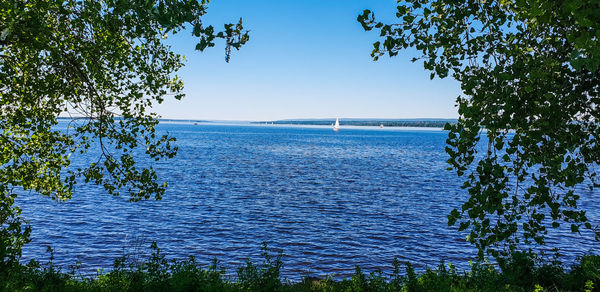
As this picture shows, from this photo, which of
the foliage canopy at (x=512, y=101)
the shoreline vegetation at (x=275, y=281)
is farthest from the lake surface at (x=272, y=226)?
the foliage canopy at (x=512, y=101)

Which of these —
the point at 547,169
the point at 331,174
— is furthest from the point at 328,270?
the point at 331,174

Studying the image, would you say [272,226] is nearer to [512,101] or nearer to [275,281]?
[275,281]

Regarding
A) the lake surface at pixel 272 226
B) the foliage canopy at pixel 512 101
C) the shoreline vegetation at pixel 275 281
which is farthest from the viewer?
the lake surface at pixel 272 226

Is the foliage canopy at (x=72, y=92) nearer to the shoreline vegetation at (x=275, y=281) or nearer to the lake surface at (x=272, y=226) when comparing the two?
the shoreline vegetation at (x=275, y=281)

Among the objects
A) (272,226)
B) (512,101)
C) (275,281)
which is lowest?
(272,226)

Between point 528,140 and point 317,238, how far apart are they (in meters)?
20.7

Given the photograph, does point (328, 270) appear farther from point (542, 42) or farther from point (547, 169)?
point (542, 42)

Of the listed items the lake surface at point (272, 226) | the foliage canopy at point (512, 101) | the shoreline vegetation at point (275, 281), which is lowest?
the lake surface at point (272, 226)

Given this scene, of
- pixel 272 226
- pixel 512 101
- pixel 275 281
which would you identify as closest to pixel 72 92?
pixel 275 281

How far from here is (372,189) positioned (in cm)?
4634

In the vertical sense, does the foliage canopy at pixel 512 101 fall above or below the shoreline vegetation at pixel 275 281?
above

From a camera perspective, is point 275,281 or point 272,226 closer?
point 275,281

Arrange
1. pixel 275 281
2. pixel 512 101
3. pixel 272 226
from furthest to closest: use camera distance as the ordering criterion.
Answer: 1. pixel 272 226
2. pixel 275 281
3. pixel 512 101

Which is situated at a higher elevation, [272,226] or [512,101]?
[512,101]
